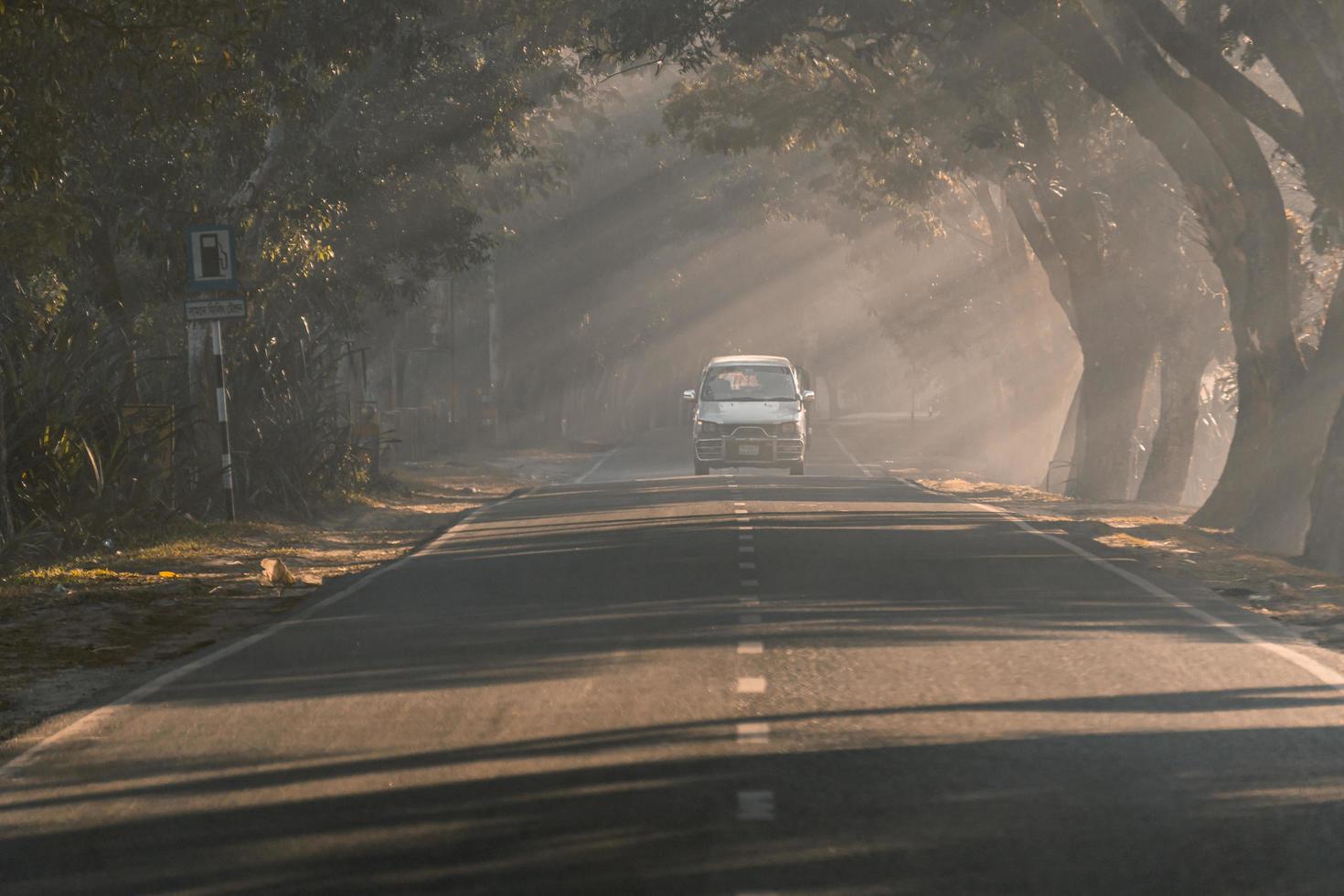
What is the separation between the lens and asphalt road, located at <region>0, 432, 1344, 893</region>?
6.47m

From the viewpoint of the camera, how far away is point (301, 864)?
650 cm

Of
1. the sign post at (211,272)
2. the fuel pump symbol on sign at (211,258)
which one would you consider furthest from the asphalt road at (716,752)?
the fuel pump symbol on sign at (211,258)

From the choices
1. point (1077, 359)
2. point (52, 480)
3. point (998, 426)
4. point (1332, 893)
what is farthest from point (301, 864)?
point (998, 426)

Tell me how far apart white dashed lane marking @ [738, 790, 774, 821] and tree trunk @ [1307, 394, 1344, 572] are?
13.8m

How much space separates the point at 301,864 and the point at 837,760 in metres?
2.45

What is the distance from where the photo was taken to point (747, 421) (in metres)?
35.2

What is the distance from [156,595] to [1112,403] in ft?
77.5

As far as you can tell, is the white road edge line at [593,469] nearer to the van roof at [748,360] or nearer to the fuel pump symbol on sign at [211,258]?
the van roof at [748,360]

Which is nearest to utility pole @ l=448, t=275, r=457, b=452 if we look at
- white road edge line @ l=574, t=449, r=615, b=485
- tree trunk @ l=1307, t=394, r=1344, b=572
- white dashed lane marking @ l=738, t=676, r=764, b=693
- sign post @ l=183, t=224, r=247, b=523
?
white road edge line @ l=574, t=449, r=615, b=485

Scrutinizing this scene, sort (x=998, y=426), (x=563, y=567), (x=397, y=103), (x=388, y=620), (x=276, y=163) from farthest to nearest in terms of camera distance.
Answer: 1. (x=998, y=426)
2. (x=397, y=103)
3. (x=276, y=163)
4. (x=563, y=567)
5. (x=388, y=620)

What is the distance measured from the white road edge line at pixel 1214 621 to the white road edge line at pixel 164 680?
231 inches

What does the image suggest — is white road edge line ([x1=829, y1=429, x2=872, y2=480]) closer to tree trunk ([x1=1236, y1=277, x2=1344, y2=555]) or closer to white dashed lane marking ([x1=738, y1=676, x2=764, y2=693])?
tree trunk ([x1=1236, y1=277, x2=1344, y2=555])

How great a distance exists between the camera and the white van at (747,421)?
1387 inches

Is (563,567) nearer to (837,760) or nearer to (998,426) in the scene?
(837,760)
